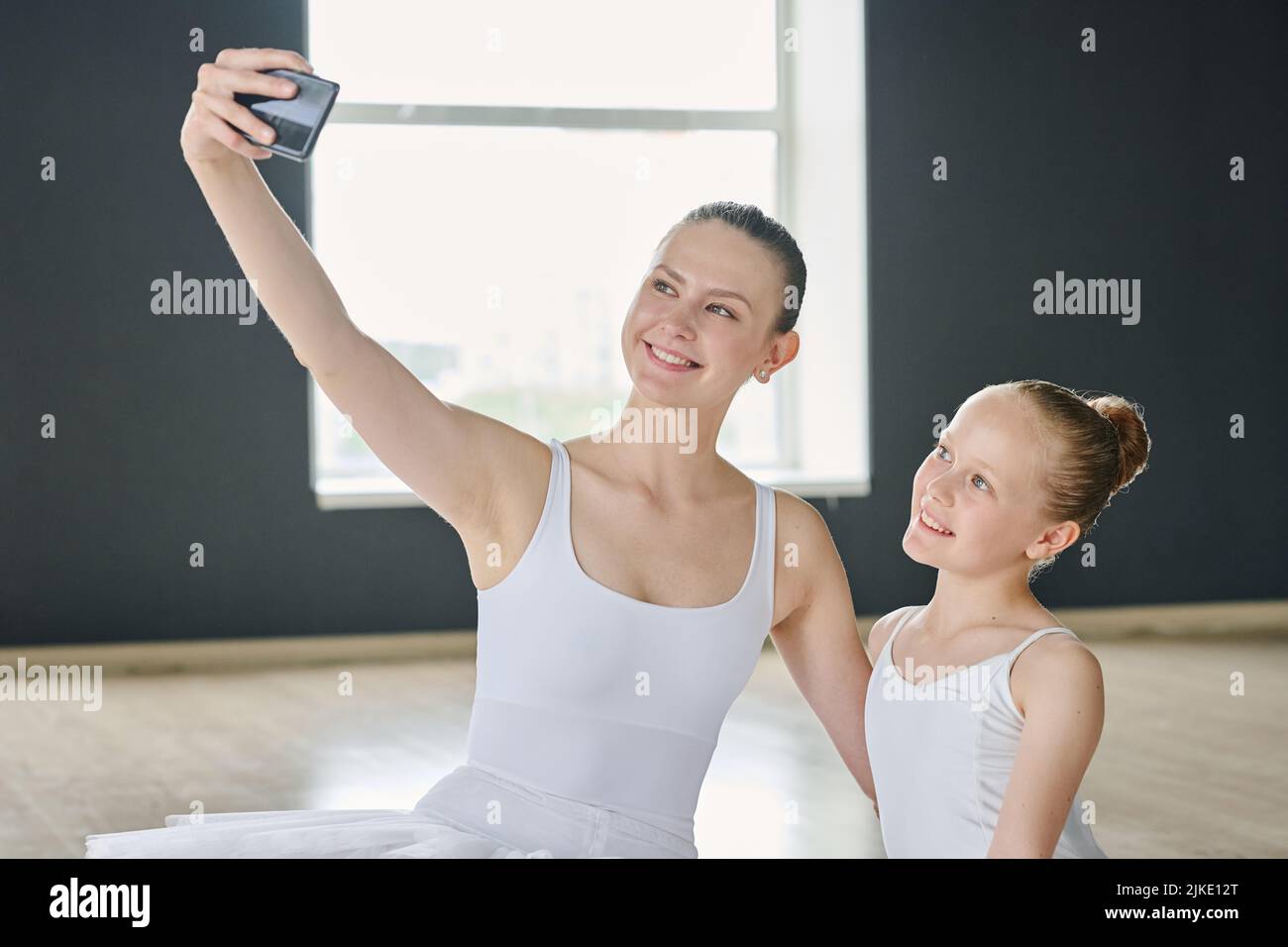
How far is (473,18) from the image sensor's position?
6.11 m

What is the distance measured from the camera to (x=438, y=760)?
12.7 ft

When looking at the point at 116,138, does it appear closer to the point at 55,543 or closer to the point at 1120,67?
the point at 55,543

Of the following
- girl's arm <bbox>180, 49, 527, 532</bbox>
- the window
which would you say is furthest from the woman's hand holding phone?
the window

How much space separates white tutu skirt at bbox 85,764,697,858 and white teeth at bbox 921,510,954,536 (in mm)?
377

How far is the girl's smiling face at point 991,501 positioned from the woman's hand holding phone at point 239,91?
0.69 metres

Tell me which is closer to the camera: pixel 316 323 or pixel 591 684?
A: pixel 316 323

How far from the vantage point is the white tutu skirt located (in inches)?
46.6

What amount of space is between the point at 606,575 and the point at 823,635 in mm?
255

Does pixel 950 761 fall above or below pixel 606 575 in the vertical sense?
below

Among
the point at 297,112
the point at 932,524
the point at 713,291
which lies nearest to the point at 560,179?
the point at 713,291

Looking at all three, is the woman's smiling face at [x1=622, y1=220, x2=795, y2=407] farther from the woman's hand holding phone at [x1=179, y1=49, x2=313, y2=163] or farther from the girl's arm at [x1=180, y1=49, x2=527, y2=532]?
the woman's hand holding phone at [x1=179, y1=49, x2=313, y2=163]

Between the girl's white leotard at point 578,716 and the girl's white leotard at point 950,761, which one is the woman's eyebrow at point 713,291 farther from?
the girl's white leotard at point 950,761

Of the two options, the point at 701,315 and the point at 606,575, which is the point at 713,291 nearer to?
the point at 701,315

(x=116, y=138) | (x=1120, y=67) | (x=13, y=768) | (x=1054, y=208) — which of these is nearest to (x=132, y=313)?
(x=116, y=138)
